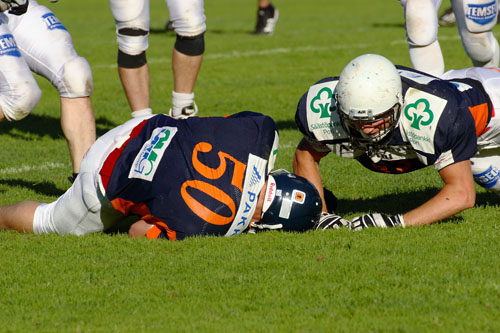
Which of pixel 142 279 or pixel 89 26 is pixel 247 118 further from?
pixel 89 26

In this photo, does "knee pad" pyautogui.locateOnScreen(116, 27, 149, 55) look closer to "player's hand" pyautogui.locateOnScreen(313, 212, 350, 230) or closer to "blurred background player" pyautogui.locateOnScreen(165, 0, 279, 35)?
"player's hand" pyautogui.locateOnScreen(313, 212, 350, 230)

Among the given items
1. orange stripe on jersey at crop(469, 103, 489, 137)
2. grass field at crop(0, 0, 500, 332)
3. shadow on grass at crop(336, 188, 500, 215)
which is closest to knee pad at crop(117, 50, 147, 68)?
grass field at crop(0, 0, 500, 332)

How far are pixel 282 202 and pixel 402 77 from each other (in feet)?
3.28

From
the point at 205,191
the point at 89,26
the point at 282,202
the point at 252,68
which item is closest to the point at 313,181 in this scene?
the point at 282,202

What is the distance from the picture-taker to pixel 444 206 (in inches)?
176

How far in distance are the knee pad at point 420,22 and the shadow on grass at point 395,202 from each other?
3.88 feet

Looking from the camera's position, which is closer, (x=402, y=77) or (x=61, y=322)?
(x=61, y=322)

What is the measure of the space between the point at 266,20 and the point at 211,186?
36.5ft

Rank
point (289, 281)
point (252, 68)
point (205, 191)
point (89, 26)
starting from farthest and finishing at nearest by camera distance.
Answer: point (89, 26) → point (252, 68) → point (205, 191) → point (289, 281)

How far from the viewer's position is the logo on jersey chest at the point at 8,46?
209 inches

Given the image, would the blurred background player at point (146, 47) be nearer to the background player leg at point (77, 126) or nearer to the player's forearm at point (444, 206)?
the background player leg at point (77, 126)

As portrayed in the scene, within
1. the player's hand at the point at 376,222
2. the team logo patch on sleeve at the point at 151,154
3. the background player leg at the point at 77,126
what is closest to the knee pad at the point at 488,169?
the player's hand at the point at 376,222

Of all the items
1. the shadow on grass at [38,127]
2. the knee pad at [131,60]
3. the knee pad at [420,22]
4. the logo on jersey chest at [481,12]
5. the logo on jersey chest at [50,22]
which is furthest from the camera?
the shadow on grass at [38,127]

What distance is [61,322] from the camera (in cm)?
336
